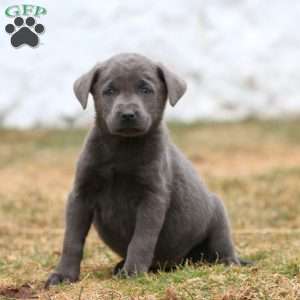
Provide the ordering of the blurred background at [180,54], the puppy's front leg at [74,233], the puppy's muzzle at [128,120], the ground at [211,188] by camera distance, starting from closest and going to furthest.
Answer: the ground at [211,188]
the puppy's muzzle at [128,120]
the puppy's front leg at [74,233]
the blurred background at [180,54]

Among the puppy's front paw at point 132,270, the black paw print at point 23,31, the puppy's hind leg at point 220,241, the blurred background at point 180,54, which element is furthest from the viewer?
the blurred background at point 180,54

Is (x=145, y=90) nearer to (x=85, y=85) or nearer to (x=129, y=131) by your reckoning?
(x=129, y=131)

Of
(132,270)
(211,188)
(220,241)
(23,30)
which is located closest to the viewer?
(132,270)

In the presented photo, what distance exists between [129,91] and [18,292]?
5.56 feet

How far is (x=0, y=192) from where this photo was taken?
13422 millimetres

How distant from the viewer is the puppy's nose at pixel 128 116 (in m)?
6.29

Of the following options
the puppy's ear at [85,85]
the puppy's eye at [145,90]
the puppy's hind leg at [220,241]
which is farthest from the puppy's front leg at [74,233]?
the puppy's hind leg at [220,241]

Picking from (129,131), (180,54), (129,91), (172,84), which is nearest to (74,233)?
(129,131)

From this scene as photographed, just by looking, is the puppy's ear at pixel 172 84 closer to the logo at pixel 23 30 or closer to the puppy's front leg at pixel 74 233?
the puppy's front leg at pixel 74 233

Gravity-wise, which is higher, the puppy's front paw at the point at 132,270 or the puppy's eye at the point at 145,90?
the puppy's eye at the point at 145,90

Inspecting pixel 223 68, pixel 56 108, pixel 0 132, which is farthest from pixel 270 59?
pixel 0 132

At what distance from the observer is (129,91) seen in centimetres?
648

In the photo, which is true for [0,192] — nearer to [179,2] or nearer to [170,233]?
[170,233]

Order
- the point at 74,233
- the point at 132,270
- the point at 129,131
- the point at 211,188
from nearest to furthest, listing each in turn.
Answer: the point at 129,131 → the point at 132,270 → the point at 74,233 → the point at 211,188
